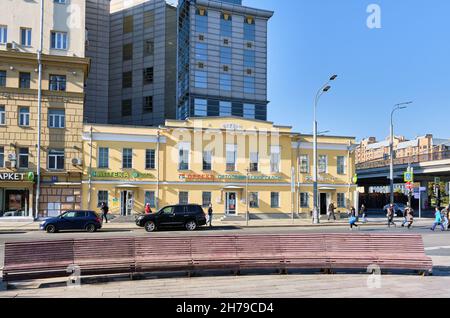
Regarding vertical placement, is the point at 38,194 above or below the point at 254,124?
below

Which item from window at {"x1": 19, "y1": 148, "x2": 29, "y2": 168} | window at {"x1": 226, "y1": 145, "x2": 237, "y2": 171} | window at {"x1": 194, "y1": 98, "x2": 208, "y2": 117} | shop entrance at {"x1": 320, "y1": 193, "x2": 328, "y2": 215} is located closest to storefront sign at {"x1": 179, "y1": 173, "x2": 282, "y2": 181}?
window at {"x1": 226, "y1": 145, "x2": 237, "y2": 171}

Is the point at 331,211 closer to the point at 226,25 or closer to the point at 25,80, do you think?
the point at 25,80

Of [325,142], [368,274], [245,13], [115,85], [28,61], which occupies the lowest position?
[368,274]

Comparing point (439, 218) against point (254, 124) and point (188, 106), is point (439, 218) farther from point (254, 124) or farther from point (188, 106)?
point (188, 106)

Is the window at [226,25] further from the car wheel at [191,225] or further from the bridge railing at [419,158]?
the car wheel at [191,225]

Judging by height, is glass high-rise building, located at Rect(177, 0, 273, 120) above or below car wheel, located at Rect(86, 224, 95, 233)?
above

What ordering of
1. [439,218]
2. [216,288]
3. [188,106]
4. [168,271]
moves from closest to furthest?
1. [216,288]
2. [168,271]
3. [439,218]
4. [188,106]

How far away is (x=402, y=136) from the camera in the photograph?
172000 millimetres

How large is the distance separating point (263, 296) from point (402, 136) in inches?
7026

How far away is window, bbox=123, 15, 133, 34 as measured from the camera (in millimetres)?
60844

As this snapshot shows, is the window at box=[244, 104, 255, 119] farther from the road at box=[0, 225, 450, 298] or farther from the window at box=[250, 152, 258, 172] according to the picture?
the road at box=[0, 225, 450, 298]

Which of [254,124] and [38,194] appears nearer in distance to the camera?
[38,194]

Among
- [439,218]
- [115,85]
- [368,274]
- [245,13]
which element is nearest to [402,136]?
[245,13]

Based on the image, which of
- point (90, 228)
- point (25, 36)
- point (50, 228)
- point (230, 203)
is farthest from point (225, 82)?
point (50, 228)
